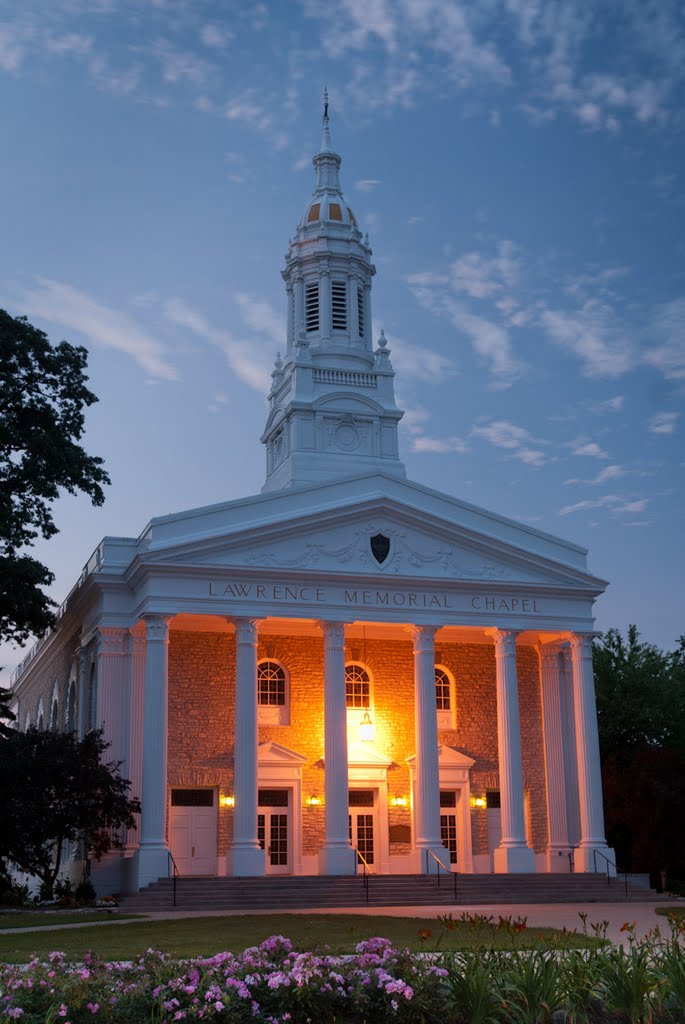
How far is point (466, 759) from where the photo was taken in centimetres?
3825

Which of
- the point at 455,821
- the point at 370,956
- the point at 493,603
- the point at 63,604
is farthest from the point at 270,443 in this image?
the point at 370,956

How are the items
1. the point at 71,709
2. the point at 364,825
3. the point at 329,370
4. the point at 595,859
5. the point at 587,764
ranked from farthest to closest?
the point at 329,370
the point at 71,709
the point at 364,825
the point at 587,764
the point at 595,859

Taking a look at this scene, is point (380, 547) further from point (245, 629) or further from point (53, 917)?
point (53, 917)

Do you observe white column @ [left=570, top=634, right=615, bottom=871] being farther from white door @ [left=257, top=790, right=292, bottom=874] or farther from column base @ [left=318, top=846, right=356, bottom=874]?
white door @ [left=257, top=790, right=292, bottom=874]

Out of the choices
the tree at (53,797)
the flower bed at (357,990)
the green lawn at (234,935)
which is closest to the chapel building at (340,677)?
the tree at (53,797)

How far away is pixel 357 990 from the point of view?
10.2m

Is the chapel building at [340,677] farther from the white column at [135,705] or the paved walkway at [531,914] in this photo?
the paved walkway at [531,914]

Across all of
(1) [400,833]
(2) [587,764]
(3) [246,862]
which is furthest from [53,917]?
(2) [587,764]

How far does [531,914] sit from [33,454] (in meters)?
16.8

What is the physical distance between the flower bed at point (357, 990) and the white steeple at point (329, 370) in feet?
95.5

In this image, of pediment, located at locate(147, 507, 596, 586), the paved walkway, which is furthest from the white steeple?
the paved walkway

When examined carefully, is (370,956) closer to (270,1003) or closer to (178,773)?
(270,1003)

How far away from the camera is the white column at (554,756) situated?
37.0 metres

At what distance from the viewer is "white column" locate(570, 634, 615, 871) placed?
35.3 m
